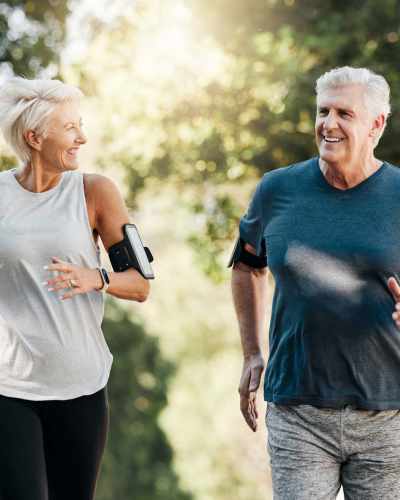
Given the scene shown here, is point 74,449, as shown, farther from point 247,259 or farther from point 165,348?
point 165,348

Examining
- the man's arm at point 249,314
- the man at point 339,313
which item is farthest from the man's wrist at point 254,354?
the man at point 339,313

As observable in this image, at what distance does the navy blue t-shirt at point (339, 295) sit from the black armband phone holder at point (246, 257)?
306 mm

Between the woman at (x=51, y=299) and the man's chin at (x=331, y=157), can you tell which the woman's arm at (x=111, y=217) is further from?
the man's chin at (x=331, y=157)

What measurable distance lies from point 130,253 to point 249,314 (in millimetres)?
468

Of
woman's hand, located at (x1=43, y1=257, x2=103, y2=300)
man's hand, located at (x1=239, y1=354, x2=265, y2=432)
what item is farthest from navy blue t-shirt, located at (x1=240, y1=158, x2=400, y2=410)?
woman's hand, located at (x1=43, y1=257, x2=103, y2=300)

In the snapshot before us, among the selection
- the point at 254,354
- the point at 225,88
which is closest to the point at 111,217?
the point at 254,354

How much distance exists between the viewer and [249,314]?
11.2ft

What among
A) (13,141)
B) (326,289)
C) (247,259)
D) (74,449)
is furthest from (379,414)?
(13,141)

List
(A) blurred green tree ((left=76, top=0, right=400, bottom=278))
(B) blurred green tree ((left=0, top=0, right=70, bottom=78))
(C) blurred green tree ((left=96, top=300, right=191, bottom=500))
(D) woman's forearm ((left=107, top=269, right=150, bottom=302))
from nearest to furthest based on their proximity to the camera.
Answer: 1. (D) woman's forearm ((left=107, top=269, right=150, bottom=302))
2. (B) blurred green tree ((left=0, top=0, right=70, bottom=78))
3. (A) blurred green tree ((left=76, top=0, right=400, bottom=278))
4. (C) blurred green tree ((left=96, top=300, right=191, bottom=500))

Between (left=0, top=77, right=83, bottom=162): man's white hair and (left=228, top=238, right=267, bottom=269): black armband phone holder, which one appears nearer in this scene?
(left=0, top=77, right=83, bottom=162): man's white hair

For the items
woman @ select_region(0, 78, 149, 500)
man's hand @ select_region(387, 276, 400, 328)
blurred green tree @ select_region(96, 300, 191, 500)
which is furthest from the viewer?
blurred green tree @ select_region(96, 300, 191, 500)

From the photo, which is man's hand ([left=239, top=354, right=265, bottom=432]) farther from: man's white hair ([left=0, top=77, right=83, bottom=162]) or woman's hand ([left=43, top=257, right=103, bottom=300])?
man's white hair ([left=0, top=77, right=83, bottom=162])

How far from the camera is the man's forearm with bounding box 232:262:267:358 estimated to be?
11.1 ft

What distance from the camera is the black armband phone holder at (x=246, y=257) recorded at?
3355 millimetres
